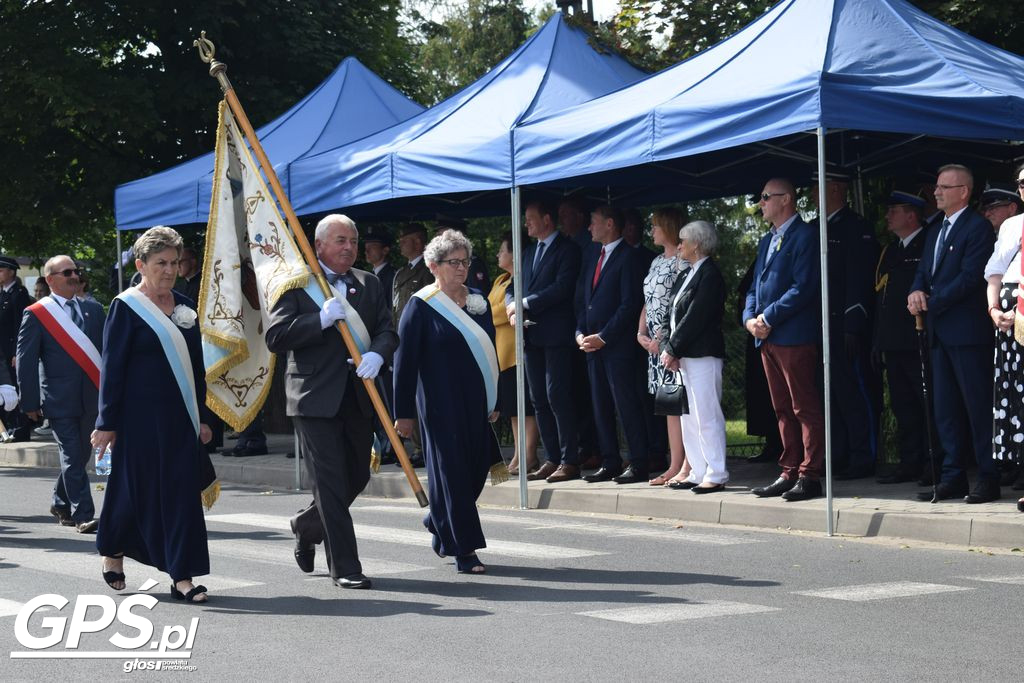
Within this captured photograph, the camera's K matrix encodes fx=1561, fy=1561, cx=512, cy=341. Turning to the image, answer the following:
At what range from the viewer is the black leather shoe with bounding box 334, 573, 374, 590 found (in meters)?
8.32

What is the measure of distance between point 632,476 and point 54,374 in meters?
4.55

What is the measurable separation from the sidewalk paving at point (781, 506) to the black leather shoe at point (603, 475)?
83 millimetres

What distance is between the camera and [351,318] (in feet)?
28.0

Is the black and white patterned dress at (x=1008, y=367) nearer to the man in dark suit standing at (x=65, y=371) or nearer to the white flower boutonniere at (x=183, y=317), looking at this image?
the white flower boutonniere at (x=183, y=317)

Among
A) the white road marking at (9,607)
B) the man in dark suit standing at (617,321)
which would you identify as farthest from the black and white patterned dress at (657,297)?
the white road marking at (9,607)

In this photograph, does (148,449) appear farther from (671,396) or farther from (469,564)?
(671,396)

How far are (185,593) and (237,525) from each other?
3.48 m

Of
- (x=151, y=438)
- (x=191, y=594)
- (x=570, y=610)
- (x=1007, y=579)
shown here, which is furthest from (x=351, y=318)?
(x=1007, y=579)

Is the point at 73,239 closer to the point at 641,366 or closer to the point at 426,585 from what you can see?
the point at 641,366

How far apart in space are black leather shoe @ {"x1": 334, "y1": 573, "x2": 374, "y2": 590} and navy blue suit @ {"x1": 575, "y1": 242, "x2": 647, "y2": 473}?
443cm

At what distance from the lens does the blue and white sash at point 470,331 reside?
8.96m

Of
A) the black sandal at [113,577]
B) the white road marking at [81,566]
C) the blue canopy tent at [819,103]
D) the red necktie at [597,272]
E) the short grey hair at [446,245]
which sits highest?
the blue canopy tent at [819,103]

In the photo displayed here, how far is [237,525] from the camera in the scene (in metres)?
11.5

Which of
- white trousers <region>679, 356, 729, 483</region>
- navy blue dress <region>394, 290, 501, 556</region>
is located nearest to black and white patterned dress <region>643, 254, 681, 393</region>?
white trousers <region>679, 356, 729, 483</region>
